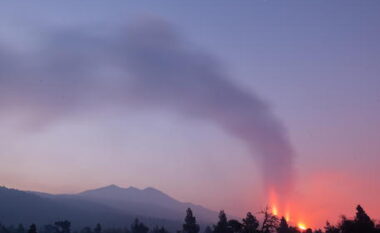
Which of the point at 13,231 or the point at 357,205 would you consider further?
the point at 13,231

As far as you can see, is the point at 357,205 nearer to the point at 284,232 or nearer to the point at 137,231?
the point at 284,232

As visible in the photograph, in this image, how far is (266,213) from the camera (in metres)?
81.8

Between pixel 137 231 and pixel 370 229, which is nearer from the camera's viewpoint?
pixel 370 229

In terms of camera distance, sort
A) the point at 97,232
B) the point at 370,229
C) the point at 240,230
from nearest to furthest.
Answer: the point at 370,229 → the point at 240,230 → the point at 97,232

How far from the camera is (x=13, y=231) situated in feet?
655

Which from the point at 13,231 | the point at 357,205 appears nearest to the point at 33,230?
the point at 357,205

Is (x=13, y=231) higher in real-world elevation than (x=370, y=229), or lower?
lower

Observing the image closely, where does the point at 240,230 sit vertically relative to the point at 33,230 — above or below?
above

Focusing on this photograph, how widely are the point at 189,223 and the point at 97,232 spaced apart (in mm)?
62237

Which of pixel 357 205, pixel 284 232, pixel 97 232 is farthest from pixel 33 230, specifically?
pixel 97 232

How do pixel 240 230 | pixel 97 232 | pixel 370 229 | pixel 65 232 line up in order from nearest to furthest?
pixel 370 229, pixel 240 230, pixel 65 232, pixel 97 232

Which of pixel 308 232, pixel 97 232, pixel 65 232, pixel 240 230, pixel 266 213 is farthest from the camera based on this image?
pixel 97 232

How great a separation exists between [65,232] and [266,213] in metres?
131

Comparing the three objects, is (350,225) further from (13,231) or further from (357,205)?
(13,231)
